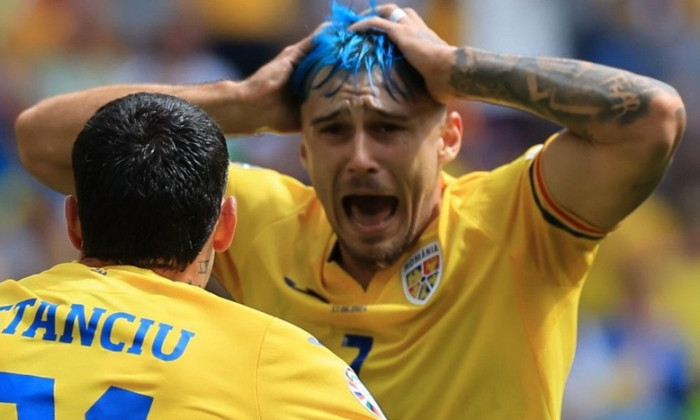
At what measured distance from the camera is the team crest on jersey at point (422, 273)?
3.76 m

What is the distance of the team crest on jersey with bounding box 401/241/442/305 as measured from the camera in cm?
376

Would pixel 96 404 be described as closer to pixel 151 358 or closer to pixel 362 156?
pixel 151 358

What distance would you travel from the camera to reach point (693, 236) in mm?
7859

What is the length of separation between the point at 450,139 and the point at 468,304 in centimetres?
70

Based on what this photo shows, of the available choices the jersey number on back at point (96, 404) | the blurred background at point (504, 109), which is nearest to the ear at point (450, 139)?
the jersey number on back at point (96, 404)

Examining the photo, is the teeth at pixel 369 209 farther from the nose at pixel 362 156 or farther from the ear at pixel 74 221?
the ear at pixel 74 221

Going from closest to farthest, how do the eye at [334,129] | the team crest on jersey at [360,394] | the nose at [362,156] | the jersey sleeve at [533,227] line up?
the team crest on jersey at [360,394] → the jersey sleeve at [533,227] → the nose at [362,156] → the eye at [334,129]

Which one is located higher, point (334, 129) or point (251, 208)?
point (334, 129)

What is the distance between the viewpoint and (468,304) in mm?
3668

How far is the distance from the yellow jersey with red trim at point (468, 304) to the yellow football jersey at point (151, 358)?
111 centimetres

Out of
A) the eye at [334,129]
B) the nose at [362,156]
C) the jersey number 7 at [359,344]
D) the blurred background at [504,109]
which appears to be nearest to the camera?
the jersey number 7 at [359,344]

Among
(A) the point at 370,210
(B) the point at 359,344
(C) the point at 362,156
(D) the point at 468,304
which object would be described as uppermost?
(C) the point at 362,156

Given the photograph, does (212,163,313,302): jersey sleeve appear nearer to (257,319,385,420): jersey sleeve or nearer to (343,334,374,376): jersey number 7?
(343,334,374,376): jersey number 7

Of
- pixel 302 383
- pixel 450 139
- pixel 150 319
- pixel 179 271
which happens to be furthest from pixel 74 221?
pixel 450 139
